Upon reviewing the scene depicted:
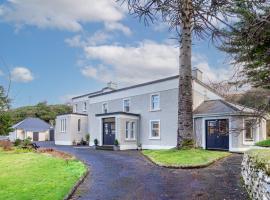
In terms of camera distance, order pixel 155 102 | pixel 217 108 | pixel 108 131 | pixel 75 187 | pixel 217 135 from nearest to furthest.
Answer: pixel 75 187, pixel 217 135, pixel 217 108, pixel 155 102, pixel 108 131

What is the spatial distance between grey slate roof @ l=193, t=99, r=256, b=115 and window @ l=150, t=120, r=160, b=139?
391 cm

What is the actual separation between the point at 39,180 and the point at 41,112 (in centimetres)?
6666

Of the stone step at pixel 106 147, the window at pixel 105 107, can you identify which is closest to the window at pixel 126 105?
the window at pixel 105 107

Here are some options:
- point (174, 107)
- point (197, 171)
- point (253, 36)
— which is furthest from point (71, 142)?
point (253, 36)

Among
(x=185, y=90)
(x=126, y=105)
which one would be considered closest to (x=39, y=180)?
(x=185, y=90)

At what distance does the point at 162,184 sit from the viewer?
12.5 m

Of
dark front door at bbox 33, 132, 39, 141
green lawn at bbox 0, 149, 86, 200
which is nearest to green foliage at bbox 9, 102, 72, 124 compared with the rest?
dark front door at bbox 33, 132, 39, 141

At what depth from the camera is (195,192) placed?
1105cm

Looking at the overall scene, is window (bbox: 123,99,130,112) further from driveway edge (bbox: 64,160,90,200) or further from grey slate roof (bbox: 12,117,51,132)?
grey slate roof (bbox: 12,117,51,132)

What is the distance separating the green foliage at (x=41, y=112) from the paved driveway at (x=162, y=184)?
62.1 m

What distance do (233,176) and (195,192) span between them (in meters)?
3.07

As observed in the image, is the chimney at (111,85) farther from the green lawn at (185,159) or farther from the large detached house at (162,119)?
the green lawn at (185,159)

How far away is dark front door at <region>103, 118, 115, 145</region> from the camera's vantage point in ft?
114

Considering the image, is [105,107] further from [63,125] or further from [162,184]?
[162,184]
